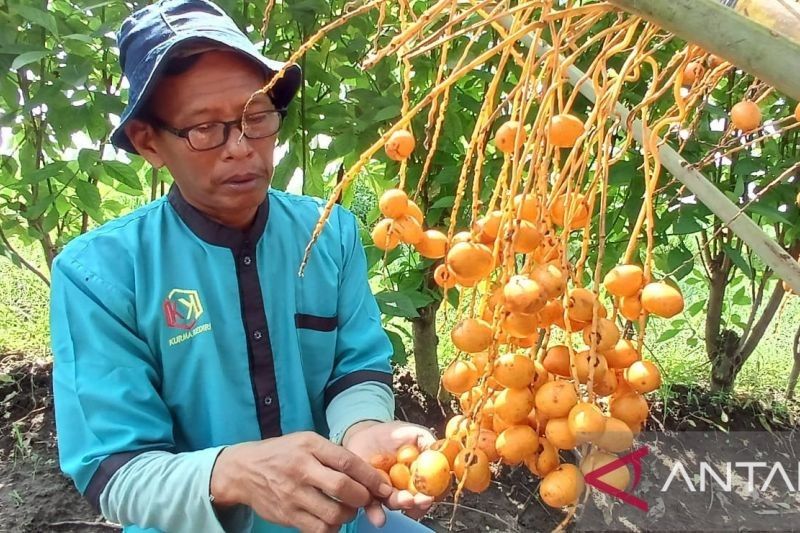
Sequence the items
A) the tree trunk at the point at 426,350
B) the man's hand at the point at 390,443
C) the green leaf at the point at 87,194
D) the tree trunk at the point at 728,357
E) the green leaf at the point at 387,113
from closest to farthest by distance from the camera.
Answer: the man's hand at the point at 390,443 → the green leaf at the point at 387,113 → the green leaf at the point at 87,194 → the tree trunk at the point at 426,350 → the tree trunk at the point at 728,357

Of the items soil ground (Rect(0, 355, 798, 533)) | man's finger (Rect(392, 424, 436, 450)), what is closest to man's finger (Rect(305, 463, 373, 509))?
man's finger (Rect(392, 424, 436, 450))

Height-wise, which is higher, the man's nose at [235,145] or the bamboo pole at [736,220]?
the bamboo pole at [736,220]

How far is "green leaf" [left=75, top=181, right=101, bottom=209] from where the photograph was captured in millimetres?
2035

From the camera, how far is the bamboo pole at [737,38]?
0.36 m

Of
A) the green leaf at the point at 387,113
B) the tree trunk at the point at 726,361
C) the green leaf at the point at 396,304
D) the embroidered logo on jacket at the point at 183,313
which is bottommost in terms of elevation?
the tree trunk at the point at 726,361

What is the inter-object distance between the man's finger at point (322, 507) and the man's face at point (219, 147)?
0.54 meters

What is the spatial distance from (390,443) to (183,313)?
1.42ft

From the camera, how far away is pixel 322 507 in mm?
919

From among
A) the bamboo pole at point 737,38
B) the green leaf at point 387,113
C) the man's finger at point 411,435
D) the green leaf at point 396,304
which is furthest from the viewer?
the green leaf at point 396,304

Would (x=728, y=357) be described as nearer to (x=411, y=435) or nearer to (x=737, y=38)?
(x=411, y=435)

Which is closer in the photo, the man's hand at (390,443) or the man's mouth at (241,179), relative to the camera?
the man's hand at (390,443)

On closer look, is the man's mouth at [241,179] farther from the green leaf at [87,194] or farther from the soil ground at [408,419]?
the soil ground at [408,419]

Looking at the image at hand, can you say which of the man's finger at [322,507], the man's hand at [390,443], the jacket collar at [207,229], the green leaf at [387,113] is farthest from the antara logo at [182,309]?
the green leaf at [387,113]

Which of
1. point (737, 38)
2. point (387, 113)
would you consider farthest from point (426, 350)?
point (737, 38)
